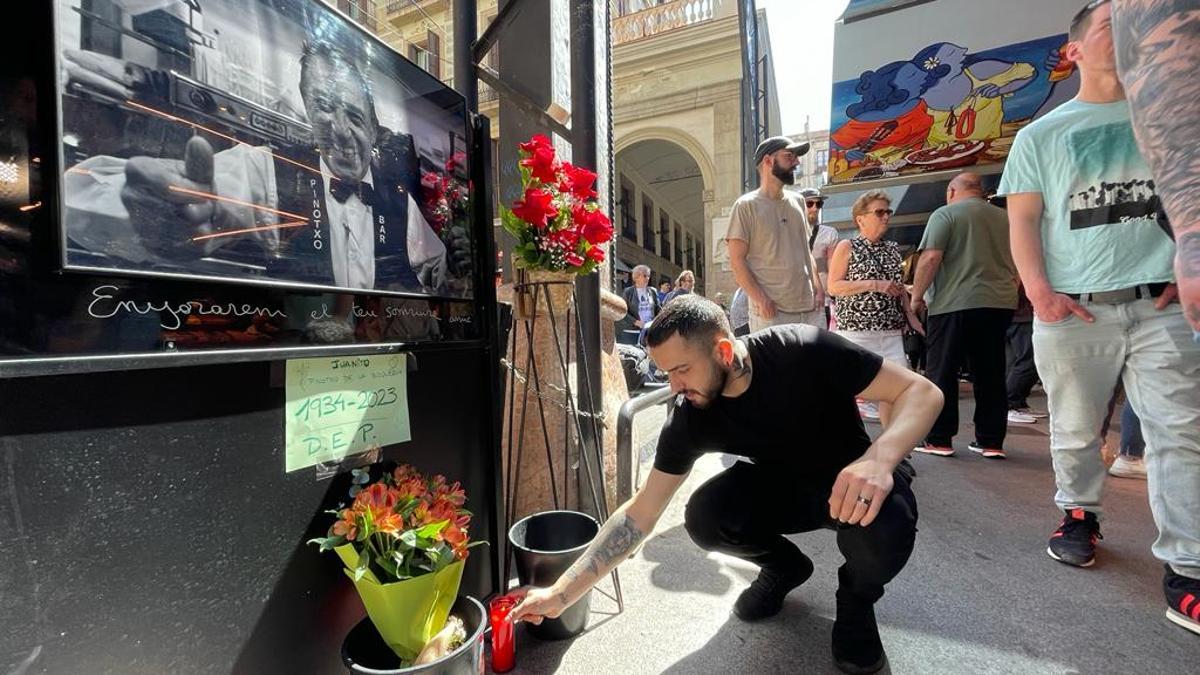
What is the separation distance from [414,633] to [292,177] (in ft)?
3.38

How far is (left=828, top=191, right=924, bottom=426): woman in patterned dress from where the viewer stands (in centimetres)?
311

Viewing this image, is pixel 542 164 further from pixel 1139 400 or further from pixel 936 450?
pixel 936 450

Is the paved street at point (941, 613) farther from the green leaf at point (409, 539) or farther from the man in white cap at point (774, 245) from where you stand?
the man in white cap at point (774, 245)

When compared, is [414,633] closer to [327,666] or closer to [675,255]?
[327,666]

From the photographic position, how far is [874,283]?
10.1ft

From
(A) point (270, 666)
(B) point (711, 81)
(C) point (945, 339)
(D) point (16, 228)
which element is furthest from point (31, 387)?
(B) point (711, 81)

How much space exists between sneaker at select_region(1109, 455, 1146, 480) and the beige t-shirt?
79.5 inches

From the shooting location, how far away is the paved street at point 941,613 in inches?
56.6

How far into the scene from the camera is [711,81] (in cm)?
959

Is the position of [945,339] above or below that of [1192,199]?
below

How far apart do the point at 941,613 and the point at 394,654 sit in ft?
5.69

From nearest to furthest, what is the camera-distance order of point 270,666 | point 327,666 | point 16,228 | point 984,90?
1. point 16,228
2. point 270,666
3. point 327,666
4. point 984,90

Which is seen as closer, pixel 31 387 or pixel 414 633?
pixel 31 387

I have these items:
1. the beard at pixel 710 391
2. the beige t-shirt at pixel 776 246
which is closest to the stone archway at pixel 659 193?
the beige t-shirt at pixel 776 246
